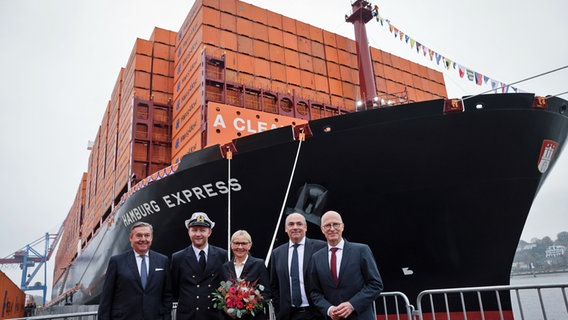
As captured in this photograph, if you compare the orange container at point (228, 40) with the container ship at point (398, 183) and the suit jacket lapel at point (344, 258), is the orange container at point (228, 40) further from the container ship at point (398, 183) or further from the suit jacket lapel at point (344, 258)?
the suit jacket lapel at point (344, 258)

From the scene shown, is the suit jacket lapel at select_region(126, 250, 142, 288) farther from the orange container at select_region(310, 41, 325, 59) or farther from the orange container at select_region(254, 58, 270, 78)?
the orange container at select_region(310, 41, 325, 59)

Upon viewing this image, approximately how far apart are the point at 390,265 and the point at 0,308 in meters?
10.9

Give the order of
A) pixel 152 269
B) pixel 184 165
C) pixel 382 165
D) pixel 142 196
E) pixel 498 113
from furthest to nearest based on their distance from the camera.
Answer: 1. pixel 142 196
2. pixel 184 165
3. pixel 382 165
4. pixel 498 113
5. pixel 152 269

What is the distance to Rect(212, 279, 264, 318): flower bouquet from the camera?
3.13 metres

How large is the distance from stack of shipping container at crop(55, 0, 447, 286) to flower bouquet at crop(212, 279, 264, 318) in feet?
22.9

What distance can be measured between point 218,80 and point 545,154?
27.4 feet

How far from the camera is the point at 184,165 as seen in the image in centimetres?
830

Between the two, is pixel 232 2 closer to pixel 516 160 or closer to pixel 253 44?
pixel 253 44

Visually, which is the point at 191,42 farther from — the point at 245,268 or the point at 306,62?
the point at 245,268

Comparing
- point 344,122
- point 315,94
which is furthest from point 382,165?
point 315,94

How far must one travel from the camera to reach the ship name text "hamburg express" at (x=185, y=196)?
7734 mm

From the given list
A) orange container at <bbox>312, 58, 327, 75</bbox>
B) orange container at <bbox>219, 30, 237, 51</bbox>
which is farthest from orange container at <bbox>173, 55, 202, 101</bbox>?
orange container at <bbox>312, 58, 327, 75</bbox>

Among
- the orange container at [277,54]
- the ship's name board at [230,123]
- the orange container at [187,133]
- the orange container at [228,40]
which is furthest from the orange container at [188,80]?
the orange container at [277,54]

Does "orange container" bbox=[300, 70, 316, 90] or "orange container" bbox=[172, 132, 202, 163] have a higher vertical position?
"orange container" bbox=[300, 70, 316, 90]
